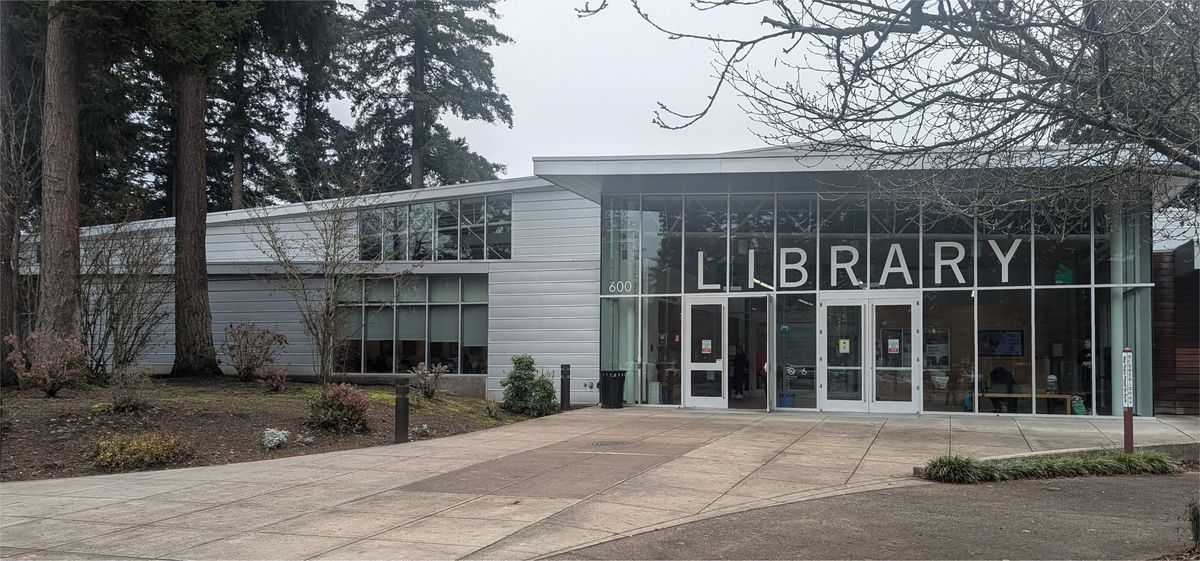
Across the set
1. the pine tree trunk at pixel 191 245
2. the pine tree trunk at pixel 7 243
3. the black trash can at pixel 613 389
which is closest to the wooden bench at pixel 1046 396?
the black trash can at pixel 613 389

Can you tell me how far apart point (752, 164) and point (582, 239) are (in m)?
5.29

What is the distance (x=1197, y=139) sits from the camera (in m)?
5.97

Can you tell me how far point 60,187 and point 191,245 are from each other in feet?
12.3

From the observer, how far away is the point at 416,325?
23.0 meters

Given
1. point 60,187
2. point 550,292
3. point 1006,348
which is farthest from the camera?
point 550,292

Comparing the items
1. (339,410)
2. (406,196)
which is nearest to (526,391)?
(339,410)

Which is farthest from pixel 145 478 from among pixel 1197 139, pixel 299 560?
pixel 1197 139

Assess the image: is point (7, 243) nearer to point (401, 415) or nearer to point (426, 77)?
point (401, 415)

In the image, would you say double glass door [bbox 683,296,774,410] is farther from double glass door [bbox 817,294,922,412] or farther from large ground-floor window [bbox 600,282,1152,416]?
double glass door [bbox 817,294,922,412]

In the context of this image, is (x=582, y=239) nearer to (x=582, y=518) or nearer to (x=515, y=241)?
(x=515, y=241)

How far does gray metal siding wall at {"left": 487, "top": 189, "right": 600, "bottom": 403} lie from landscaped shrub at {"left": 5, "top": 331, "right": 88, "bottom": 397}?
365 inches

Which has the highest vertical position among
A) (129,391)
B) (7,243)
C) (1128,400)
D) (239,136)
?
(239,136)

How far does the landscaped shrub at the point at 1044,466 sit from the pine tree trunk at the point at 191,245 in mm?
15626

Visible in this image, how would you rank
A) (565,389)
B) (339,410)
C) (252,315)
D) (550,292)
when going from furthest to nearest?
(252,315) < (550,292) < (565,389) < (339,410)
